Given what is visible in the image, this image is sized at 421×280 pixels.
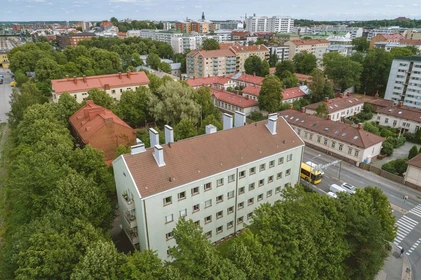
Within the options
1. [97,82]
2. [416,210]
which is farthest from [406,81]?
[97,82]

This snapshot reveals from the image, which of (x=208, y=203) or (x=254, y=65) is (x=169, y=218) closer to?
(x=208, y=203)

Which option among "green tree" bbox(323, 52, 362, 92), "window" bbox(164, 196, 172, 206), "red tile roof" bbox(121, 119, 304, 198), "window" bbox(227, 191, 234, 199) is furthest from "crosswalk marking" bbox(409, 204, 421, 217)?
"green tree" bbox(323, 52, 362, 92)

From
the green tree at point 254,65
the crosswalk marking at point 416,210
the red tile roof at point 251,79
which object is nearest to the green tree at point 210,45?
the green tree at point 254,65

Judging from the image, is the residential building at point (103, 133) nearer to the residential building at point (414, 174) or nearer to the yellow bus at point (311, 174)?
the yellow bus at point (311, 174)

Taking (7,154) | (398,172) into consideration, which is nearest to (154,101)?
(7,154)

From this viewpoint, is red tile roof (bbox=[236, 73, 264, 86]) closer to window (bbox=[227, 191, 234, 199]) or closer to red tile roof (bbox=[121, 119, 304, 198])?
red tile roof (bbox=[121, 119, 304, 198])
